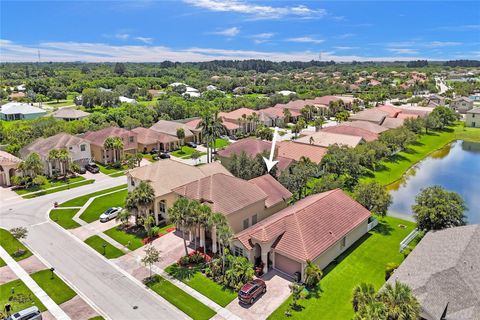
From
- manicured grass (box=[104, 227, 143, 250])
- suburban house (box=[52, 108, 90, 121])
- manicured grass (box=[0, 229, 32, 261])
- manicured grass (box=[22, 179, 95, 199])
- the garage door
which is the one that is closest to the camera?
the garage door

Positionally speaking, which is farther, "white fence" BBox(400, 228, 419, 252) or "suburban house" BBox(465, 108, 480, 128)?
"suburban house" BBox(465, 108, 480, 128)

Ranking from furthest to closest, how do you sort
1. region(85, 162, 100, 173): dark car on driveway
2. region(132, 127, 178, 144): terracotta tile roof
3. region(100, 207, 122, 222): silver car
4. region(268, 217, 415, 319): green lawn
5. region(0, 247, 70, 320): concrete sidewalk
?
1. region(132, 127, 178, 144): terracotta tile roof
2. region(85, 162, 100, 173): dark car on driveway
3. region(100, 207, 122, 222): silver car
4. region(268, 217, 415, 319): green lawn
5. region(0, 247, 70, 320): concrete sidewalk

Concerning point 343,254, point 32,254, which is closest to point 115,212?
point 32,254

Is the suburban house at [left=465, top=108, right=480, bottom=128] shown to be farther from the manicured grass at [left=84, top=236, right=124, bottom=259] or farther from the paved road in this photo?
the paved road

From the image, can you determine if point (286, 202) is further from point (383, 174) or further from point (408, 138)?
point (408, 138)

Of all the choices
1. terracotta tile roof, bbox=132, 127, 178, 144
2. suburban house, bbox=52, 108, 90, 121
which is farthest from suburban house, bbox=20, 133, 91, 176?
suburban house, bbox=52, 108, 90, 121

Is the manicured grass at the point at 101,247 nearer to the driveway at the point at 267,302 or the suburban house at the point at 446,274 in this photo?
the driveway at the point at 267,302

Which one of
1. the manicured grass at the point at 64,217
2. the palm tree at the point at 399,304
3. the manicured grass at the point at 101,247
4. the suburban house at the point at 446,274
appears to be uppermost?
the palm tree at the point at 399,304

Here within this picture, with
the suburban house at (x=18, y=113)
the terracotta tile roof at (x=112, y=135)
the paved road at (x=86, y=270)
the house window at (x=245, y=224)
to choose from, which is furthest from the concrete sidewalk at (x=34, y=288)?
the suburban house at (x=18, y=113)
